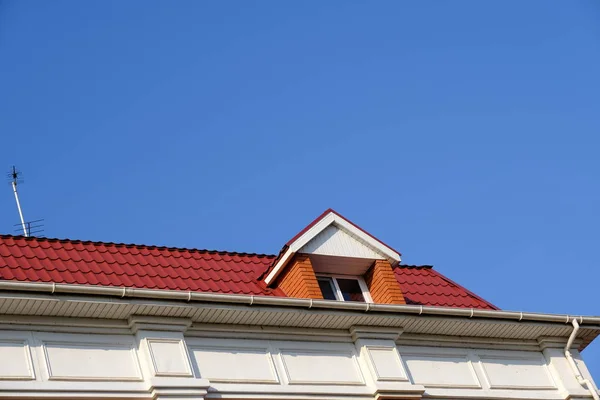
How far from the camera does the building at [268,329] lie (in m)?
14.5

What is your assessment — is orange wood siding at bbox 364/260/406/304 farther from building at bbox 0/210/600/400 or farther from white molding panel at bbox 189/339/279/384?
white molding panel at bbox 189/339/279/384

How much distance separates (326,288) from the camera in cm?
1827

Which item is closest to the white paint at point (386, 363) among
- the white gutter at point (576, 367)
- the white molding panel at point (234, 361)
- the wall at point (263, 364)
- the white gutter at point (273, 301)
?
the wall at point (263, 364)

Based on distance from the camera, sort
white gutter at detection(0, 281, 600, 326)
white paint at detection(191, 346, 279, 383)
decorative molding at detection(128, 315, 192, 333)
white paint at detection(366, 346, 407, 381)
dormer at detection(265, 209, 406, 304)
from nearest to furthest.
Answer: white gutter at detection(0, 281, 600, 326), decorative molding at detection(128, 315, 192, 333), white paint at detection(191, 346, 279, 383), white paint at detection(366, 346, 407, 381), dormer at detection(265, 209, 406, 304)

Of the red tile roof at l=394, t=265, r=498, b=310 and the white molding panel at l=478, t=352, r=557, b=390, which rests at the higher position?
the red tile roof at l=394, t=265, r=498, b=310

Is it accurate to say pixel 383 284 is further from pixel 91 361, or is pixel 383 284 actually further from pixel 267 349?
pixel 91 361

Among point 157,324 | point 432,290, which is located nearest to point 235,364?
point 157,324

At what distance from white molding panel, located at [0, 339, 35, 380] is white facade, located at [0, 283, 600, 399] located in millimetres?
14

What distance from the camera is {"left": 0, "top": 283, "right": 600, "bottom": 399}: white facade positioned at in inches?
566

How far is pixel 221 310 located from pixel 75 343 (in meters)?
2.37

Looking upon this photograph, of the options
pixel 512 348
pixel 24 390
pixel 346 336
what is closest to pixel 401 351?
pixel 346 336

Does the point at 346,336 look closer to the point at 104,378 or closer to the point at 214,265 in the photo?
the point at 214,265

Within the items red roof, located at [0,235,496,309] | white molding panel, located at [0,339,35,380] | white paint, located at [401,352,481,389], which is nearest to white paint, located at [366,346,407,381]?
white paint, located at [401,352,481,389]

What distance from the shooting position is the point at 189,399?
1467cm
